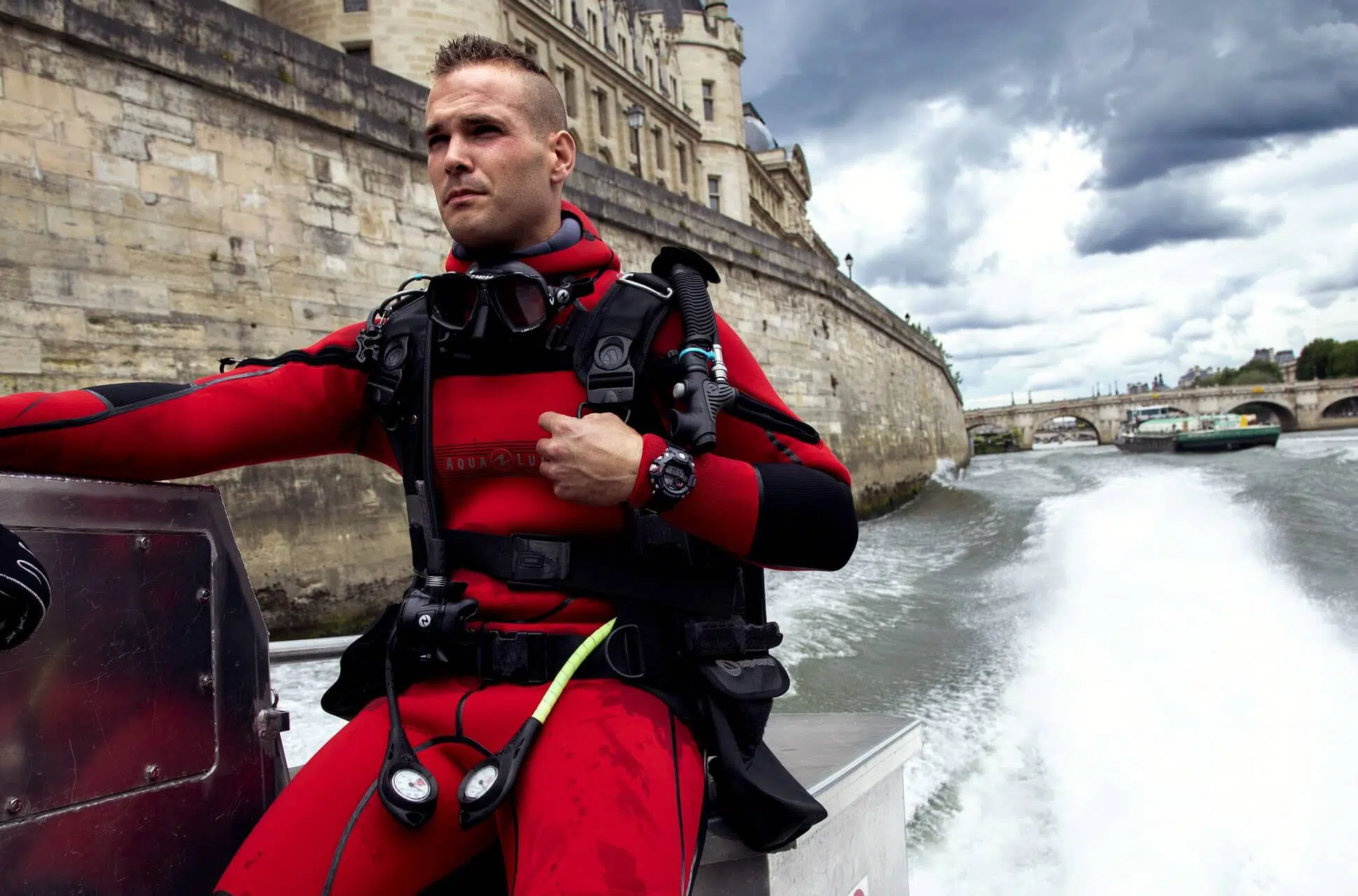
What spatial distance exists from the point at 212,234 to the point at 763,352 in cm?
1082

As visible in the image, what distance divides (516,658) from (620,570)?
0.21 meters

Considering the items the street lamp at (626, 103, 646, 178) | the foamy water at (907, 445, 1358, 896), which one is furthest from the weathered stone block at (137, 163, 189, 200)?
the street lamp at (626, 103, 646, 178)

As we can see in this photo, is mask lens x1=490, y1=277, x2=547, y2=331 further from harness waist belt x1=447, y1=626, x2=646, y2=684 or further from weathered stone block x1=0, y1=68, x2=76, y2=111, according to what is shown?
weathered stone block x1=0, y1=68, x2=76, y2=111

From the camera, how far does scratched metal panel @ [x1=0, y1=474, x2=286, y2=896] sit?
1191 millimetres

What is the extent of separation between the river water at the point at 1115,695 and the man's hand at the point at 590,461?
103 inches

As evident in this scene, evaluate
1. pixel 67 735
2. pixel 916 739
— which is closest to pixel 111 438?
pixel 67 735

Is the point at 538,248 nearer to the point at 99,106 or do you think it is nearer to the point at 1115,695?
the point at 1115,695

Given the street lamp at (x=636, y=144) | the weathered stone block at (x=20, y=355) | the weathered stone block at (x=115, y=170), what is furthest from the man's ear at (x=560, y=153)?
the street lamp at (x=636, y=144)

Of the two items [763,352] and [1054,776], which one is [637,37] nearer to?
[763,352]


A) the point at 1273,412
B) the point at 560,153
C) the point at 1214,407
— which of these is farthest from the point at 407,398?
the point at 1273,412

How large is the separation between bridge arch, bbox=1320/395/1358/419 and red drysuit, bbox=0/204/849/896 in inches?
3216

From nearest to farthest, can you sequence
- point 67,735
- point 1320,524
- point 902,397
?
point 67,735 < point 1320,524 < point 902,397

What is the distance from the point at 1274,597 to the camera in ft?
23.1

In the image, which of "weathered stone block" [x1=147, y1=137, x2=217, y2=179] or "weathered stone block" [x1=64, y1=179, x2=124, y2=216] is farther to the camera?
"weathered stone block" [x1=147, y1=137, x2=217, y2=179]
